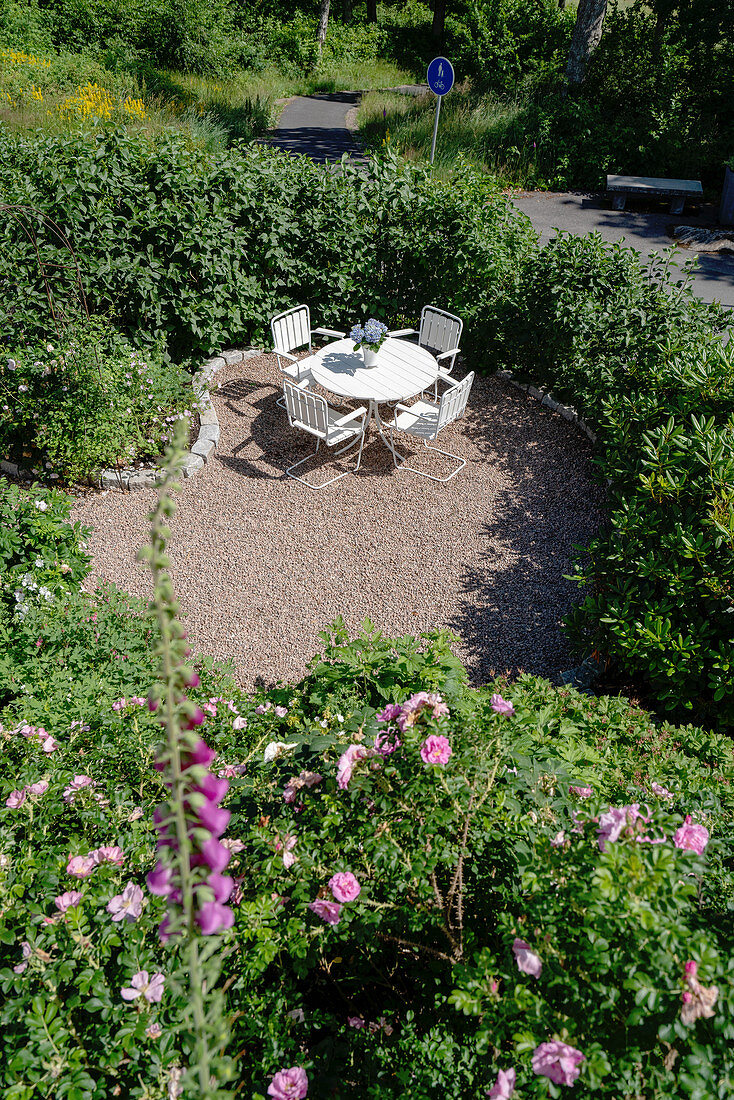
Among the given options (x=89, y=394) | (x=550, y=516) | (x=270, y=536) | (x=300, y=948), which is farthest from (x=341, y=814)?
(x=89, y=394)

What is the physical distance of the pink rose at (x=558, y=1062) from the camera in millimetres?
1245

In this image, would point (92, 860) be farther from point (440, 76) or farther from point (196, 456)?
point (440, 76)

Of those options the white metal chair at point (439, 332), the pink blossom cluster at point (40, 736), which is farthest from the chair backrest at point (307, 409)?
the pink blossom cluster at point (40, 736)

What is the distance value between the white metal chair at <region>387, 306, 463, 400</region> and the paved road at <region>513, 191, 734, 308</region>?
177 inches

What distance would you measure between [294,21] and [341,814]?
33.1 meters

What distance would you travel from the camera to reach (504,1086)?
4.46 feet

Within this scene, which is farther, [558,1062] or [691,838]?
Answer: [691,838]

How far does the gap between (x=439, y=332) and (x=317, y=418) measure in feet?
6.81

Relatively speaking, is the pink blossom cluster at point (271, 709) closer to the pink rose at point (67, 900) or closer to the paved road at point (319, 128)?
the pink rose at point (67, 900)

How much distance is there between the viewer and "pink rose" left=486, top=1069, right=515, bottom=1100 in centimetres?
135

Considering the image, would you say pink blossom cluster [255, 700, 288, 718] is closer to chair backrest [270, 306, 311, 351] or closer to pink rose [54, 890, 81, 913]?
pink rose [54, 890, 81, 913]

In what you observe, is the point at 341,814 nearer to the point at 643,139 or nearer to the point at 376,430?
the point at 376,430

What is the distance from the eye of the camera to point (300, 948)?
167 centimetres

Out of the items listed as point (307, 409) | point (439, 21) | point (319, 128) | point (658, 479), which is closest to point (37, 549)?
point (307, 409)
